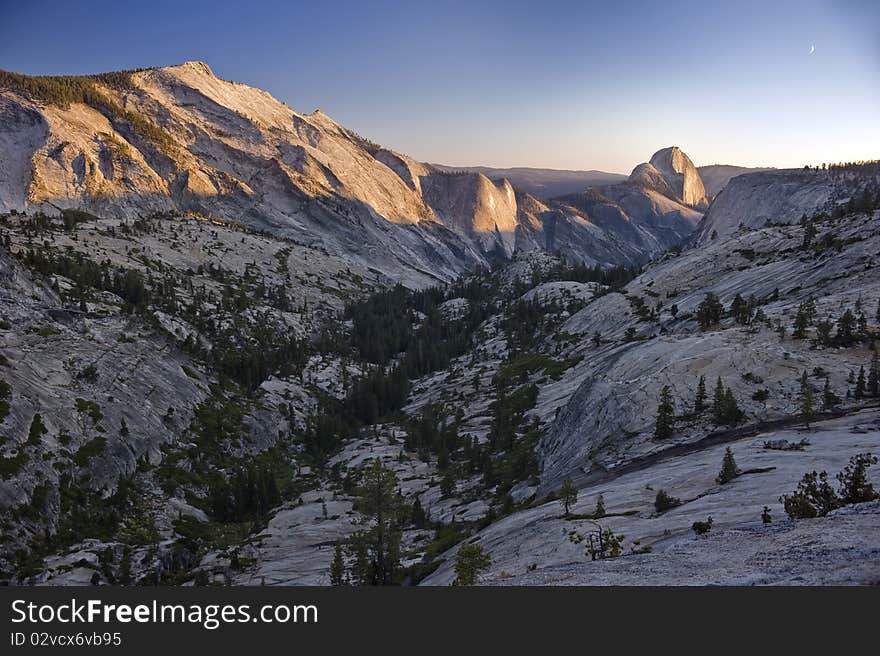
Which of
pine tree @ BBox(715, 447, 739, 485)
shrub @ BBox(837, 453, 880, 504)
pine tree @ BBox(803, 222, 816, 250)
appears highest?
pine tree @ BBox(803, 222, 816, 250)

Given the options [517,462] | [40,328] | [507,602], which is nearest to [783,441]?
[507,602]

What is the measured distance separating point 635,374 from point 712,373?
9479 mm

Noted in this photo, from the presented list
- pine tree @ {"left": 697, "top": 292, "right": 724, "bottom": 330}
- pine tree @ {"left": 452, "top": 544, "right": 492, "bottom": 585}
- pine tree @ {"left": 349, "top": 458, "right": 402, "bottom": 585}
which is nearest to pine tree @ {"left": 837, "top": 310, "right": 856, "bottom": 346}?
pine tree @ {"left": 697, "top": 292, "right": 724, "bottom": 330}

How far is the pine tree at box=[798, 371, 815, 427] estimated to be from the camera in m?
39.0

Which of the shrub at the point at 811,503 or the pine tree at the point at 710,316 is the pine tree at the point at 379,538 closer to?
the shrub at the point at 811,503

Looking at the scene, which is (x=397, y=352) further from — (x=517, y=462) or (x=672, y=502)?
(x=672, y=502)

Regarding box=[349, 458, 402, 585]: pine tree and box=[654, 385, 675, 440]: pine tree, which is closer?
box=[349, 458, 402, 585]: pine tree

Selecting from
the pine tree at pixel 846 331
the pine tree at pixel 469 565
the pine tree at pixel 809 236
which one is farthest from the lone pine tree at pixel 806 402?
the pine tree at pixel 809 236

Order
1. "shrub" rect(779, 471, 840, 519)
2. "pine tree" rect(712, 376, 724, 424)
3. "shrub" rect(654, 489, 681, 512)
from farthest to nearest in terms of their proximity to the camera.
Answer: "pine tree" rect(712, 376, 724, 424) → "shrub" rect(654, 489, 681, 512) → "shrub" rect(779, 471, 840, 519)

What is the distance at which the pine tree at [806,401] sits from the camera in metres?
39.0

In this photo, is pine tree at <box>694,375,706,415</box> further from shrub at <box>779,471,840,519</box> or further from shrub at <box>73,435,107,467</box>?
shrub at <box>73,435,107,467</box>

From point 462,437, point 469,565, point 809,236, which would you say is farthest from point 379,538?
point 809,236

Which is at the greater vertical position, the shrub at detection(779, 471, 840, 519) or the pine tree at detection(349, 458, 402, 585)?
the shrub at detection(779, 471, 840, 519)

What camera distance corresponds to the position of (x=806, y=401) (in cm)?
3897
